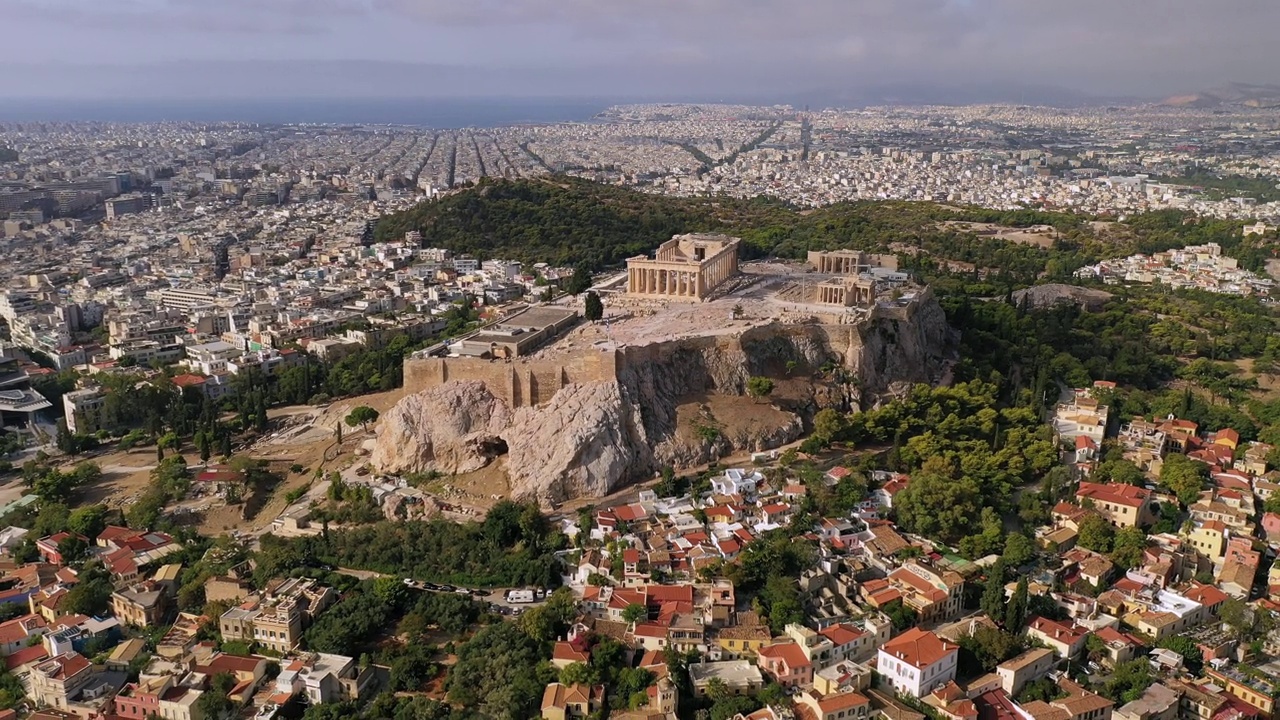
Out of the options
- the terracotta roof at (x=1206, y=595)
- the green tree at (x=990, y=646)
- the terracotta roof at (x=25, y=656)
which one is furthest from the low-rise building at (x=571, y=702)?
the terracotta roof at (x=1206, y=595)

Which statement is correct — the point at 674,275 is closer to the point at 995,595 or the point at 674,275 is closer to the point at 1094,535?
the point at 1094,535

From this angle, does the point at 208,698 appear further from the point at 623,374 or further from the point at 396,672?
the point at 623,374

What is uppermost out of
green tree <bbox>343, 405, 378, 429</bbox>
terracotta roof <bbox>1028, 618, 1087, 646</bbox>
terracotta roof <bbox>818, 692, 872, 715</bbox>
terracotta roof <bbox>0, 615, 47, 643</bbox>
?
green tree <bbox>343, 405, 378, 429</bbox>

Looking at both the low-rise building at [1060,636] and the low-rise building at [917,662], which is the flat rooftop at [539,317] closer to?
the low-rise building at [917,662]

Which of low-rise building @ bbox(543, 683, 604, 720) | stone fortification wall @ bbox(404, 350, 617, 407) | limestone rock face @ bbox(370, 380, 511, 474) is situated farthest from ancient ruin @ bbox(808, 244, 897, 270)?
low-rise building @ bbox(543, 683, 604, 720)

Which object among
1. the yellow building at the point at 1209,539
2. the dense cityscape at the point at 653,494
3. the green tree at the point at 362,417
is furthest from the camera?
the green tree at the point at 362,417

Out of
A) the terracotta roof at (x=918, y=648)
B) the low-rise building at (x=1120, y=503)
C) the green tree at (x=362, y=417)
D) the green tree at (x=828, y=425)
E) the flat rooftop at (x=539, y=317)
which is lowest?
the terracotta roof at (x=918, y=648)

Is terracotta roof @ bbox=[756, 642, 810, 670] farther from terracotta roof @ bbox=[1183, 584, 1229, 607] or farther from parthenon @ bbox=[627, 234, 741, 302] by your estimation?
parthenon @ bbox=[627, 234, 741, 302]
